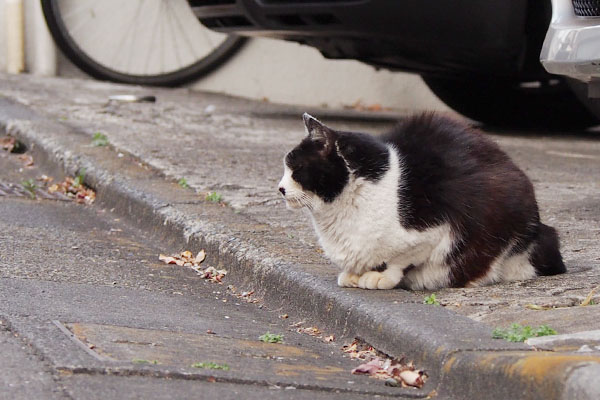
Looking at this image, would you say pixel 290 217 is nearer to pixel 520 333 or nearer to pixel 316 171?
pixel 316 171

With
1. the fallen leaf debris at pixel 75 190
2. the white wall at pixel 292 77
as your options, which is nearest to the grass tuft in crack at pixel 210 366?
the fallen leaf debris at pixel 75 190

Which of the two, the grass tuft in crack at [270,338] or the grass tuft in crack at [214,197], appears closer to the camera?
the grass tuft in crack at [270,338]

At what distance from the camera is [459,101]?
780 cm

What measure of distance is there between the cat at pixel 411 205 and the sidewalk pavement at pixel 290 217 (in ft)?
0.30

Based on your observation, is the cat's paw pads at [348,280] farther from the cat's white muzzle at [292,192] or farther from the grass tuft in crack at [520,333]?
the grass tuft in crack at [520,333]

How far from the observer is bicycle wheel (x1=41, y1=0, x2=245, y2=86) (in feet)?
31.8

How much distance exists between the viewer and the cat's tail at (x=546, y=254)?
3.62 metres

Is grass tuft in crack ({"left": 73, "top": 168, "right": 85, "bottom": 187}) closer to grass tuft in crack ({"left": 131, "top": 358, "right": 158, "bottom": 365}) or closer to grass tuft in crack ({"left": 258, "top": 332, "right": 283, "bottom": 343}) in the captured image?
grass tuft in crack ({"left": 258, "top": 332, "right": 283, "bottom": 343})

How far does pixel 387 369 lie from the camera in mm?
2979

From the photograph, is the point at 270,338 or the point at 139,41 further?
the point at 139,41

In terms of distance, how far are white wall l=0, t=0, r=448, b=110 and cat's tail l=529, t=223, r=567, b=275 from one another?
5.11 meters

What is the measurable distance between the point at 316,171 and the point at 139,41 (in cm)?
663

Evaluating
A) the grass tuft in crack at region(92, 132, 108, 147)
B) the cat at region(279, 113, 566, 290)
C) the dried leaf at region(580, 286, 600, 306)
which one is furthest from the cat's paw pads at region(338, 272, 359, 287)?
the grass tuft in crack at region(92, 132, 108, 147)

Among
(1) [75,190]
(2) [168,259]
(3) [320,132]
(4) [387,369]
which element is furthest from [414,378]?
(1) [75,190]
